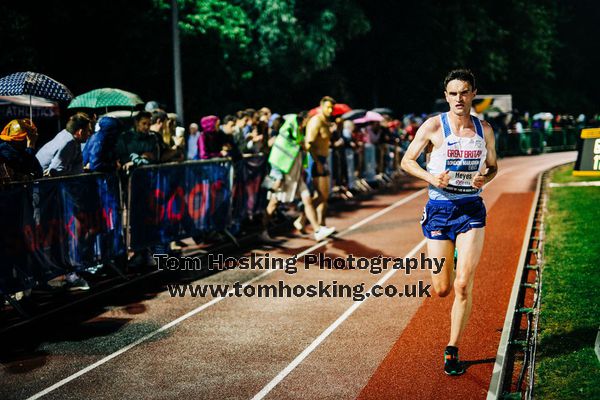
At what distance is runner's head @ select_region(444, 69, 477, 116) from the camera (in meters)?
6.00

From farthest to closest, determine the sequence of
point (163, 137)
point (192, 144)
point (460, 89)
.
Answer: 1. point (192, 144)
2. point (163, 137)
3. point (460, 89)

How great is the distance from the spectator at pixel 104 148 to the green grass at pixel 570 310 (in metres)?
5.28

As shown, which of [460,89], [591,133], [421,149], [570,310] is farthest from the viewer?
[570,310]

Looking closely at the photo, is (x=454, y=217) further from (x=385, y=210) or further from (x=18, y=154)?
(x=385, y=210)

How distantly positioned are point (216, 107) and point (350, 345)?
19.1m

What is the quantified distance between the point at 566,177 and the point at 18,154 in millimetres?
19293

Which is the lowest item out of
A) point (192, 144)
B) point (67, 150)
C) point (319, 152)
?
point (319, 152)

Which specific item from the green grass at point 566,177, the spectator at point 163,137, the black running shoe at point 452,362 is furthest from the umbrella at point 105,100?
the green grass at point 566,177

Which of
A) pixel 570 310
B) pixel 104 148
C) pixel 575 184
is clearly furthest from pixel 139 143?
pixel 575 184

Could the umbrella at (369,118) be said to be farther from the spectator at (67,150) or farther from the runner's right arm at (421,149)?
the runner's right arm at (421,149)

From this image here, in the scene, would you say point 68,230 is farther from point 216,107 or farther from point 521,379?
point 216,107

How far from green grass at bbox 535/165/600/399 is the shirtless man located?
11.9ft

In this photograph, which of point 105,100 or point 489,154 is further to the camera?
point 105,100

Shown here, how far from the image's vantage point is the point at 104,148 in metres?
9.84
